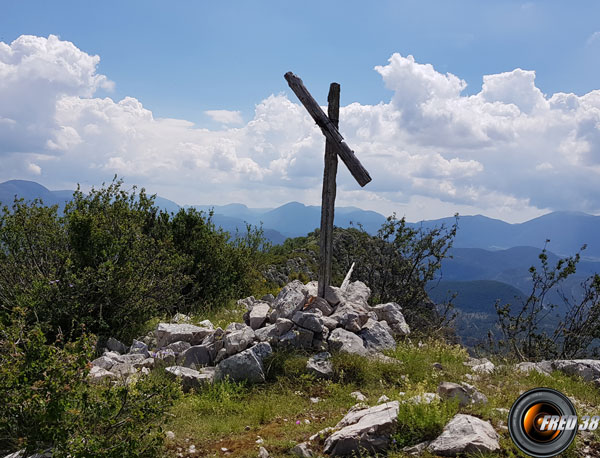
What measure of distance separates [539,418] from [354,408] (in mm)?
2429

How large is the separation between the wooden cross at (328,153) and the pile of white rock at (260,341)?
0.90 metres

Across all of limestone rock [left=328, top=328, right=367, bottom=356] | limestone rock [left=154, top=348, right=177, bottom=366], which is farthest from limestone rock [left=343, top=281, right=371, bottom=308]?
limestone rock [left=154, top=348, right=177, bottom=366]

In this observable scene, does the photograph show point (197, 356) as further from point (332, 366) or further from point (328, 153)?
point (328, 153)

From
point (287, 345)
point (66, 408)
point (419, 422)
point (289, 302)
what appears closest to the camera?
point (66, 408)

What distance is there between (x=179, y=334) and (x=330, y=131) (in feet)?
18.6

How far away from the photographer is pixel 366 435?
16.6ft

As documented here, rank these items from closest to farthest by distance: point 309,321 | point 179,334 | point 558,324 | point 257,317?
point 309,321, point 179,334, point 257,317, point 558,324

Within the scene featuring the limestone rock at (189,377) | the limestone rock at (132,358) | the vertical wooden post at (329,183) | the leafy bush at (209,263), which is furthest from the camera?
the leafy bush at (209,263)

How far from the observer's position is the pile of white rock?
7742mm

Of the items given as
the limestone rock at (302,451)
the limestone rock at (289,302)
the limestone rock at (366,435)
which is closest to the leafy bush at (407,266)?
the limestone rock at (289,302)

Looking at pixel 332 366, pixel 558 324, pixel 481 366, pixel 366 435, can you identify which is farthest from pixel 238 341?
pixel 558 324

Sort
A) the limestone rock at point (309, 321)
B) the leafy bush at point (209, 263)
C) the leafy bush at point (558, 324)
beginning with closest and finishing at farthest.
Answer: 1. the limestone rock at point (309, 321)
2. the leafy bush at point (558, 324)
3. the leafy bush at point (209, 263)

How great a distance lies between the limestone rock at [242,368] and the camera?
7.68m

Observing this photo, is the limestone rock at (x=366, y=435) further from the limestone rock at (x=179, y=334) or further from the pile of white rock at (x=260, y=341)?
the limestone rock at (x=179, y=334)
